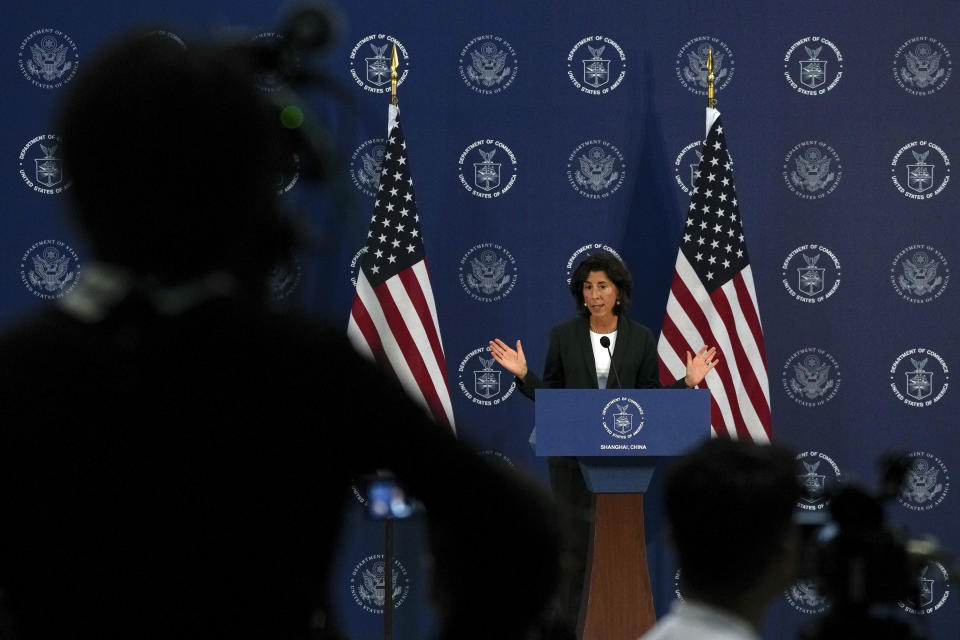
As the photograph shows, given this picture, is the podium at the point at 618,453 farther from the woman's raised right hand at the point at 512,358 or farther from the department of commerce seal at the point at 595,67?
the department of commerce seal at the point at 595,67

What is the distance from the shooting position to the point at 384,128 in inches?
273

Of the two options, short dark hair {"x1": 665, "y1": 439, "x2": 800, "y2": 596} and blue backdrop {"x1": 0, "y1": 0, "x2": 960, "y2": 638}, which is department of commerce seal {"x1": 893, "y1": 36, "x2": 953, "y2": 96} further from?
short dark hair {"x1": 665, "y1": 439, "x2": 800, "y2": 596}

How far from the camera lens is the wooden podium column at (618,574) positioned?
537 cm

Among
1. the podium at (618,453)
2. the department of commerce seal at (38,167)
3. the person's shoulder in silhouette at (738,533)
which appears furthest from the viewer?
the department of commerce seal at (38,167)

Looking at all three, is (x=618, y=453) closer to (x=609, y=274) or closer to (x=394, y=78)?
(x=609, y=274)

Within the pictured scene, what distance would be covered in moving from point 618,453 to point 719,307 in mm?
1419

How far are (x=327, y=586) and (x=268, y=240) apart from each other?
25 centimetres

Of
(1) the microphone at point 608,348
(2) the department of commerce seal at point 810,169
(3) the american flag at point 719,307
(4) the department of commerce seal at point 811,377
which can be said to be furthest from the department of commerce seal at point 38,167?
(4) the department of commerce seal at point 811,377

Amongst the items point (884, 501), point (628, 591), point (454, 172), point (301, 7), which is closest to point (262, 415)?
point (884, 501)

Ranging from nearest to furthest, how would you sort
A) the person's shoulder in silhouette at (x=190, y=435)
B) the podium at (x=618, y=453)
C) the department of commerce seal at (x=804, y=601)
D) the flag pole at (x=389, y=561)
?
the person's shoulder in silhouette at (x=190, y=435), the podium at (x=618, y=453), the flag pole at (x=389, y=561), the department of commerce seal at (x=804, y=601)

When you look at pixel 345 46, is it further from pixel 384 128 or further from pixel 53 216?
pixel 53 216

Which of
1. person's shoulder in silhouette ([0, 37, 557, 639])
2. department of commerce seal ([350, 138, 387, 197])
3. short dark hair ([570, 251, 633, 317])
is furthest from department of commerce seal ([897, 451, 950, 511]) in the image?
person's shoulder in silhouette ([0, 37, 557, 639])

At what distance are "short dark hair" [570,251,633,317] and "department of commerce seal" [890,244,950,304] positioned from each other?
68.6 inches

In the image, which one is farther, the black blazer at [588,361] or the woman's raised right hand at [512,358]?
the woman's raised right hand at [512,358]
